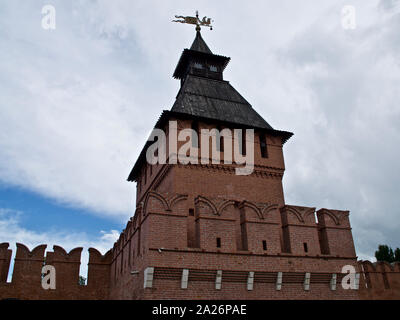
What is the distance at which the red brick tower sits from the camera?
9984 millimetres

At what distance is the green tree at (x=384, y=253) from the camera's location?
91.5 feet

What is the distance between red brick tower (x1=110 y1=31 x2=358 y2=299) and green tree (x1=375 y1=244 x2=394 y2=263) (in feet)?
59.0

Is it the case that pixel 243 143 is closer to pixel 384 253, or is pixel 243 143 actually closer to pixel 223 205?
pixel 223 205

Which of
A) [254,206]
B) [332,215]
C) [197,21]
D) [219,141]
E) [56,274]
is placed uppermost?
[197,21]

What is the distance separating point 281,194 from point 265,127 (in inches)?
119

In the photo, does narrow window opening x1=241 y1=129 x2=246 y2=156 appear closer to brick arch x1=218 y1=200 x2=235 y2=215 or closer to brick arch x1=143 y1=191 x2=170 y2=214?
brick arch x1=218 y1=200 x2=235 y2=215

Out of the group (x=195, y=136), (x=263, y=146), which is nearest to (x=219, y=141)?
(x=195, y=136)

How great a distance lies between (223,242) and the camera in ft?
34.5

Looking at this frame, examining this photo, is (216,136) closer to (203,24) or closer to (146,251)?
(146,251)

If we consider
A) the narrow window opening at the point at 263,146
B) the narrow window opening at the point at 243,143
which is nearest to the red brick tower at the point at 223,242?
the narrow window opening at the point at 243,143

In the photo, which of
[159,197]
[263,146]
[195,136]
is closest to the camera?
[159,197]

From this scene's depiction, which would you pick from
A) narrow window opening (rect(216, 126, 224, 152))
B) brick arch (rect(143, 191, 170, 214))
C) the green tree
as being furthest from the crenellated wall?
the green tree

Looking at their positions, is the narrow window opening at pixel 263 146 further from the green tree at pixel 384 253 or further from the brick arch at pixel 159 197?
the green tree at pixel 384 253

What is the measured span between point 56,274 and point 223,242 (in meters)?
8.65
